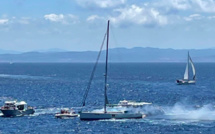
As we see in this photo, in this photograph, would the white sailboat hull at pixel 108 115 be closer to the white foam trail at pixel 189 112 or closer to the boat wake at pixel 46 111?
the white foam trail at pixel 189 112

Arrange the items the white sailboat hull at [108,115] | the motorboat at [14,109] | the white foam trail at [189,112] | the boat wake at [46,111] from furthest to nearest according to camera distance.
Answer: the boat wake at [46,111] → the motorboat at [14,109] → the white foam trail at [189,112] → the white sailboat hull at [108,115]

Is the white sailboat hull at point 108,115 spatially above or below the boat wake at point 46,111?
above

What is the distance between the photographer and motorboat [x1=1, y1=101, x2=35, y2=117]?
386 ft

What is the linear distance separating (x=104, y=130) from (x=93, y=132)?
115 inches

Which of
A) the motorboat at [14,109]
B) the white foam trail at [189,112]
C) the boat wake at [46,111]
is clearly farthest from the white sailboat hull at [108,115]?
the motorboat at [14,109]

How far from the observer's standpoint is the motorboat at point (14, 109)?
386ft

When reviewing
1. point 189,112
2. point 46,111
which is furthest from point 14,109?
point 189,112

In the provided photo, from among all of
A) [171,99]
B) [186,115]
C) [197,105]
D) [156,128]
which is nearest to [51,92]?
[171,99]

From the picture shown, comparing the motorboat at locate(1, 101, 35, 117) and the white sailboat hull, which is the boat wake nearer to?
the motorboat at locate(1, 101, 35, 117)

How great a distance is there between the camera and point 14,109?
118 meters

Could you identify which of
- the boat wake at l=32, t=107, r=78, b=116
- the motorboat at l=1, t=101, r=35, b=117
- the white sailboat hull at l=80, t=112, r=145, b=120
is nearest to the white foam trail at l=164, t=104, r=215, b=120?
the white sailboat hull at l=80, t=112, r=145, b=120

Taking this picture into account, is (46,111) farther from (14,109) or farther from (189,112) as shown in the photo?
(189,112)

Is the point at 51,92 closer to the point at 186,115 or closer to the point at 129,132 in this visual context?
the point at 186,115

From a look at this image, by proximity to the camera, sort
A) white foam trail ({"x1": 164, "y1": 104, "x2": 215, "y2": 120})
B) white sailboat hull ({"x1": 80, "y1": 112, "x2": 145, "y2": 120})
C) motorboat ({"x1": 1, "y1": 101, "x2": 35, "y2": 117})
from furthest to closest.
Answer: motorboat ({"x1": 1, "y1": 101, "x2": 35, "y2": 117}) < white foam trail ({"x1": 164, "y1": 104, "x2": 215, "y2": 120}) < white sailboat hull ({"x1": 80, "y1": 112, "x2": 145, "y2": 120})
